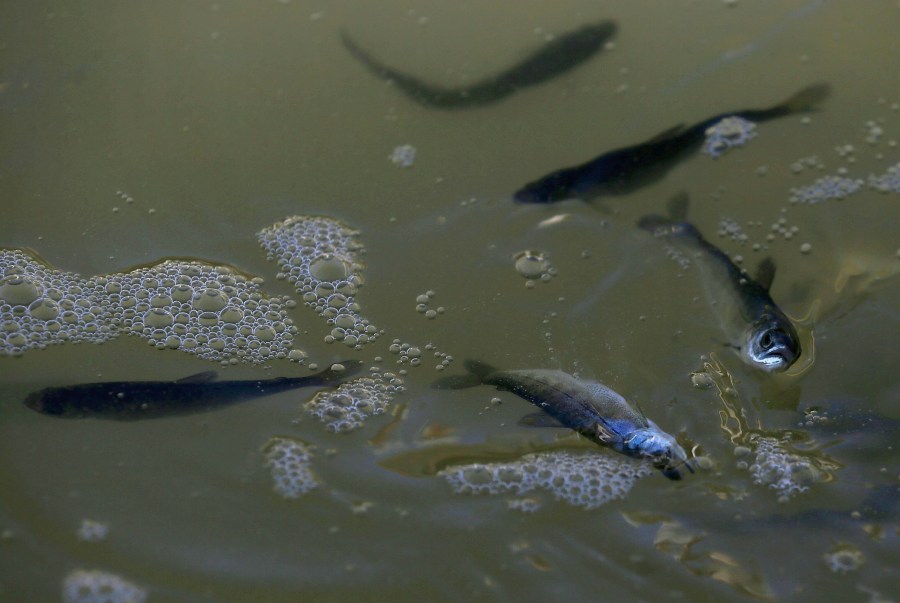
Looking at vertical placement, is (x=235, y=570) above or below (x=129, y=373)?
below

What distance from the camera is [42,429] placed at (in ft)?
6.73

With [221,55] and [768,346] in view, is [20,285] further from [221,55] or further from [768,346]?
[768,346]

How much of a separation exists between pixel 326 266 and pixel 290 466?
624 millimetres

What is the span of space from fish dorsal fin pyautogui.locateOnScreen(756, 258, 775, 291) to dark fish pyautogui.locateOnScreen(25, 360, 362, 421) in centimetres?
138

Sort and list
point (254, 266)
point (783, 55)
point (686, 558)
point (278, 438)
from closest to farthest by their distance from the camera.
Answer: point (686, 558) → point (278, 438) → point (254, 266) → point (783, 55)

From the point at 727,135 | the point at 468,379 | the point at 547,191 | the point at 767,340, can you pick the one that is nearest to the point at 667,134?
the point at 727,135

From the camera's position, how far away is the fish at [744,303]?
2105mm

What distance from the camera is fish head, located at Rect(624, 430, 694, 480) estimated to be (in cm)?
191

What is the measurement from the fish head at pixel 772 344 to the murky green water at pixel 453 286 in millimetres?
49

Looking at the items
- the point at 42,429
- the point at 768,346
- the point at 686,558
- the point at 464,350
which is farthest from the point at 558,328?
the point at 42,429

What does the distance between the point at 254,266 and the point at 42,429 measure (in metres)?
0.70

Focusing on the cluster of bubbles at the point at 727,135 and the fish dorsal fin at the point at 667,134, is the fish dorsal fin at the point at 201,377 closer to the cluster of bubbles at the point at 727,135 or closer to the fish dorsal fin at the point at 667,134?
the fish dorsal fin at the point at 667,134

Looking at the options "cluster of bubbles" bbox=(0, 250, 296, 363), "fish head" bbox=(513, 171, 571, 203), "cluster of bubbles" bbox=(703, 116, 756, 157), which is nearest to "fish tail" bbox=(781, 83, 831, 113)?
"cluster of bubbles" bbox=(703, 116, 756, 157)

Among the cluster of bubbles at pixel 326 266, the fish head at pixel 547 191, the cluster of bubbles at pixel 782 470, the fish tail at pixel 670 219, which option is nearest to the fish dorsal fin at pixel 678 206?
the fish tail at pixel 670 219
